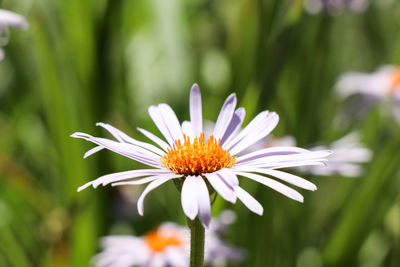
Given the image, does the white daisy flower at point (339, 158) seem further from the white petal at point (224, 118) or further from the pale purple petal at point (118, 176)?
the pale purple petal at point (118, 176)

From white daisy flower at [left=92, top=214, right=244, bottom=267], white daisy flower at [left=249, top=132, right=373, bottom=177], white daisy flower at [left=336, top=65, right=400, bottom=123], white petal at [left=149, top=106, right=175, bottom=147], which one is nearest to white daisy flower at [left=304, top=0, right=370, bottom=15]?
white daisy flower at [left=336, top=65, right=400, bottom=123]

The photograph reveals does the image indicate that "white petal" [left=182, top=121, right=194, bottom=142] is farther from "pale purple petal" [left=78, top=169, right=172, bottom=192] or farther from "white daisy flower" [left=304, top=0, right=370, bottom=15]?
"white daisy flower" [left=304, top=0, right=370, bottom=15]

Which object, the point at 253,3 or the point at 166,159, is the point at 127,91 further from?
the point at 166,159

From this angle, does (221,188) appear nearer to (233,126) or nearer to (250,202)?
(250,202)

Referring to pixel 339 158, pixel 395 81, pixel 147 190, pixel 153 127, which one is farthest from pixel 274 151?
pixel 395 81

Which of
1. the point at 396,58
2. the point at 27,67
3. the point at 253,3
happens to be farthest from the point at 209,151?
the point at 27,67

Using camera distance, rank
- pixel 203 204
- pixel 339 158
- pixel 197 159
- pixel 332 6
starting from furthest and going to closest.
Result: pixel 332 6 < pixel 339 158 < pixel 197 159 < pixel 203 204

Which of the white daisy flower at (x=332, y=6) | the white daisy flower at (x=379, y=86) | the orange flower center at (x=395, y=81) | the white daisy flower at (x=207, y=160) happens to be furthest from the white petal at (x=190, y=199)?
the orange flower center at (x=395, y=81)
